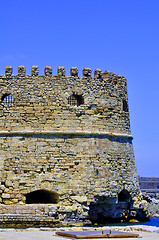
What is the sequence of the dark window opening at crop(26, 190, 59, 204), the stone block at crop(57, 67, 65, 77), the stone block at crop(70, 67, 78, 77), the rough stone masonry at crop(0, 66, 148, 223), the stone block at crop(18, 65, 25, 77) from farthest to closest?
1. the stone block at crop(70, 67, 78, 77)
2. the stone block at crop(57, 67, 65, 77)
3. the stone block at crop(18, 65, 25, 77)
4. the dark window opening at crop(26, 190, 59, 204)
5. the rough stone masonry at crop(0, 66, 148, 223)

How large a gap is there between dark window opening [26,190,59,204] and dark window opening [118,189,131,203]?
9.55 feet

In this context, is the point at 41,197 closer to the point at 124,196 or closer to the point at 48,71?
the point at 124,196

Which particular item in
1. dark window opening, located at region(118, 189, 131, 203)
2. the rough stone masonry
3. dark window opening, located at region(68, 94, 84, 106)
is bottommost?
dark window opening, located at region(118, 189, 131, 203)

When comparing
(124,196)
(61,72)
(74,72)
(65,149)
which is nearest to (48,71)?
(61,72)

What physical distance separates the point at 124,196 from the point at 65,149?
3.31m

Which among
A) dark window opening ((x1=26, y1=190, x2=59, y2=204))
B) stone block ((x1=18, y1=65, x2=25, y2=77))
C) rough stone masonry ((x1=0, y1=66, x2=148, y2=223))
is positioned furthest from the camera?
stone block ((x1=18, y1=65, x2=25, y2=77))

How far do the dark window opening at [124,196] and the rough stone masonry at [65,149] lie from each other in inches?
1.4

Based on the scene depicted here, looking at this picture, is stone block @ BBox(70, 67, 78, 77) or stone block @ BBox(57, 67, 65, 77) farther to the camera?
stone block @ BBox(70, 67, 78, 77)

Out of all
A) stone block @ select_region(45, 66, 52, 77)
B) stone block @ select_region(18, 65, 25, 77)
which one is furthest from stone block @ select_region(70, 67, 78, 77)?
stone block @ select_region(18, 65, 25, 77)

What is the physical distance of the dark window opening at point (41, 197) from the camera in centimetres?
1664

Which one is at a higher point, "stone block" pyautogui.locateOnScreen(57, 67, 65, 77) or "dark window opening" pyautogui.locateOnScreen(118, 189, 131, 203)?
"stone block" pyautogui.locateOnScreen(57, 67, 65, 77)

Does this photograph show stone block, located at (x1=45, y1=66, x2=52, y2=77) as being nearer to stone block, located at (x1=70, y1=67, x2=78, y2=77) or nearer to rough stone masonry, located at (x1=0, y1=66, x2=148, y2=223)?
rough stone masonry, located at (x1=0, y1=66, x2=148, y2=223)

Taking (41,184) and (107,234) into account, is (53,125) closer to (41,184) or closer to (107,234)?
(41,184)

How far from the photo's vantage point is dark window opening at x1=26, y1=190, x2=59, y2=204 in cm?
1664
